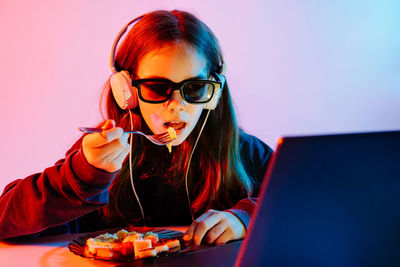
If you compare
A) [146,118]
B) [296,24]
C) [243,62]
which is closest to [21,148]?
[146,118]

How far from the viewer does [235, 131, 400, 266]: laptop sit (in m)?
0.44

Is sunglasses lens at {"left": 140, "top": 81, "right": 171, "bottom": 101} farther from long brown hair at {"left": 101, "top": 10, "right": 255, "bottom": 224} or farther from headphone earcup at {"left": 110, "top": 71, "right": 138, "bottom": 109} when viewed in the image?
long brown hair at {"left": 101, "top": 10, "right": 255, "bottom": 224}

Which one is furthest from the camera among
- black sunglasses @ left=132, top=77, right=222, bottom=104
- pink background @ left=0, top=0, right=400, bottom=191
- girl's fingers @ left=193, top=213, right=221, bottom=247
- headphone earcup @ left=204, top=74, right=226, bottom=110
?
pink background @ left=0, top=0, right=400, bottom=191

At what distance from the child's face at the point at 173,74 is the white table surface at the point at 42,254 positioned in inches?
16.7

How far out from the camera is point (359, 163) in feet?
1.49

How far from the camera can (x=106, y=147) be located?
0.91 meters

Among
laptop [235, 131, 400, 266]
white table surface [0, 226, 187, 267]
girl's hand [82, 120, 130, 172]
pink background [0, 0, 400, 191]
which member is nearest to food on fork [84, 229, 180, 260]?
white table surface [0, 226, 187, 267]

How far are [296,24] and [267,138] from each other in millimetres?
781

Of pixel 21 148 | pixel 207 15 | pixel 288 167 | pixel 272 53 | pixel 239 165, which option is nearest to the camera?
pixel 288 167

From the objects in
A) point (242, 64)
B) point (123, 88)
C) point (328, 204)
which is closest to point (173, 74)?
point (123, 88)

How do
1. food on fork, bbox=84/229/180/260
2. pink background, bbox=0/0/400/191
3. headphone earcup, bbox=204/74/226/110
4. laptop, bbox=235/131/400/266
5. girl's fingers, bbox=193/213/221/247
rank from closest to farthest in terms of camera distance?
laptop, bbox=235/131/400/266
food on fork, bbox=84/229/180/260
girl's fingers, bbox=193/213/221/247
headphone earcup, bbox=204/74/226/110
pink background, bbox=0/0/400/191

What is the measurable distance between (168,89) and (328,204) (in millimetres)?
740

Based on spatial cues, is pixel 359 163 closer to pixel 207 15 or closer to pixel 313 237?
pixel 313 237

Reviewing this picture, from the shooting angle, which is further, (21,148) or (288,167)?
(21,148)
